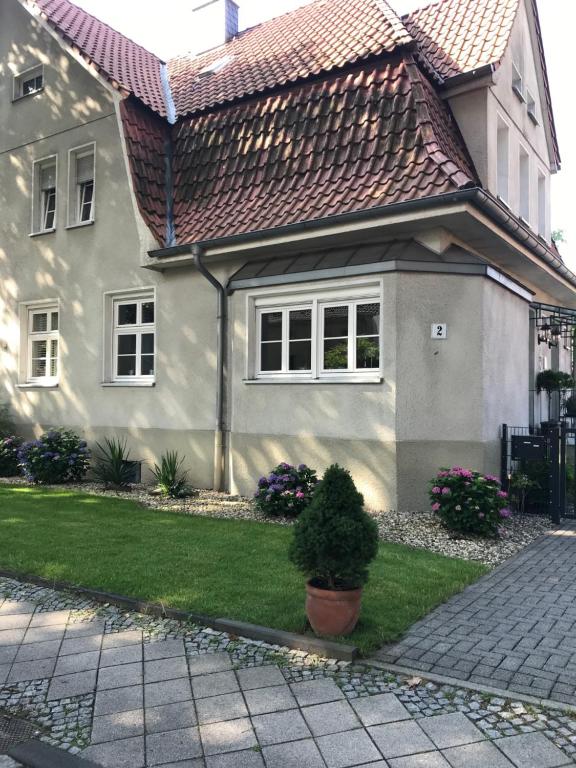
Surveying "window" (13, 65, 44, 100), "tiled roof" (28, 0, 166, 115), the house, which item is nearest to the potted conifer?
the house

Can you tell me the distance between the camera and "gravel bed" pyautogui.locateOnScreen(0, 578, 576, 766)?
3.34m

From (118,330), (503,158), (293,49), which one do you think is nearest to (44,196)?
→ (118,330)

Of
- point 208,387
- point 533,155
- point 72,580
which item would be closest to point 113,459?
point 208,387

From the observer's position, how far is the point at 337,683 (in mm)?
3846

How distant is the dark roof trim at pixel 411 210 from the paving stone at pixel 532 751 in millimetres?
6559

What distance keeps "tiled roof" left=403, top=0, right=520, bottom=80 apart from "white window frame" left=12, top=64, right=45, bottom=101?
8.23 meters

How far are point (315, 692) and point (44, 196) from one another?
13659 mm

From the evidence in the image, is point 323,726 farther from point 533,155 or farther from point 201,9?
point 201,9

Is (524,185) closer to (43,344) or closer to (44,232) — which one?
(44,232)

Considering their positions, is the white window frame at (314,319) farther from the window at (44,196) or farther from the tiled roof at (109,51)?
the window at (44,196)

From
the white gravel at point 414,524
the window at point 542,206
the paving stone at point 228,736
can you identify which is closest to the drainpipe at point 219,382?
the white gravel at point 414,524

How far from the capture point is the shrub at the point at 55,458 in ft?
39.4

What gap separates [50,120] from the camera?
13867mm

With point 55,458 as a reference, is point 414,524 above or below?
below
